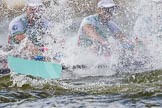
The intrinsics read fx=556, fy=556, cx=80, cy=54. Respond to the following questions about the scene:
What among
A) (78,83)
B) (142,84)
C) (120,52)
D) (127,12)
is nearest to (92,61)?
(120,52)

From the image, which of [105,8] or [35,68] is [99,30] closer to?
[105,8]

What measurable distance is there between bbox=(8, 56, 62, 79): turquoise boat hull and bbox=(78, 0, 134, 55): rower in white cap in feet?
4.36

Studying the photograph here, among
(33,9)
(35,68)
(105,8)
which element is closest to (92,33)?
(105,8)

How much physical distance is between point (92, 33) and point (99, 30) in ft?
0.76

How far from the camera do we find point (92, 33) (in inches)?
475

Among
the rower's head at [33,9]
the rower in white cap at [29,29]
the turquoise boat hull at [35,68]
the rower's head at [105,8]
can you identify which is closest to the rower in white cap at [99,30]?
the rower's head at [105,8]

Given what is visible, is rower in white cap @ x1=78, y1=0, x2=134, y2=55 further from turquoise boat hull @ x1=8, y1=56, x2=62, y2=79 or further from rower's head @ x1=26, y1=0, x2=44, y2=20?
turquoise boat hull @ x1=8, y1=56, x2=62, y2=79

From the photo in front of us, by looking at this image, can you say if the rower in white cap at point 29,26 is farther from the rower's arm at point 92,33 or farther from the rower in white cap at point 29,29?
the rower's arm at point 92,33

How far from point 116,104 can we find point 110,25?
4.55 metres

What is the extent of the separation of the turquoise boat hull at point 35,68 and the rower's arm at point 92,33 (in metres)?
1.38

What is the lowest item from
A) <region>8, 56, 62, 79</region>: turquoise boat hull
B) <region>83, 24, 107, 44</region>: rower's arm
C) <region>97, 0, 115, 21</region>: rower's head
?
<region>8, 56, 62, 79</region>: turquoise boat hull

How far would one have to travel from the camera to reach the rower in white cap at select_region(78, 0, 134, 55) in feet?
39.3

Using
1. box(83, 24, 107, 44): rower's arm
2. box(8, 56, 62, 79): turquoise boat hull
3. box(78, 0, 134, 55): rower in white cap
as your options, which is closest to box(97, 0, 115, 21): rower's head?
box(78, 0, 134, 55): rower in white cap

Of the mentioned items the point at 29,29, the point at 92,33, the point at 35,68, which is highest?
the point at 29,29
